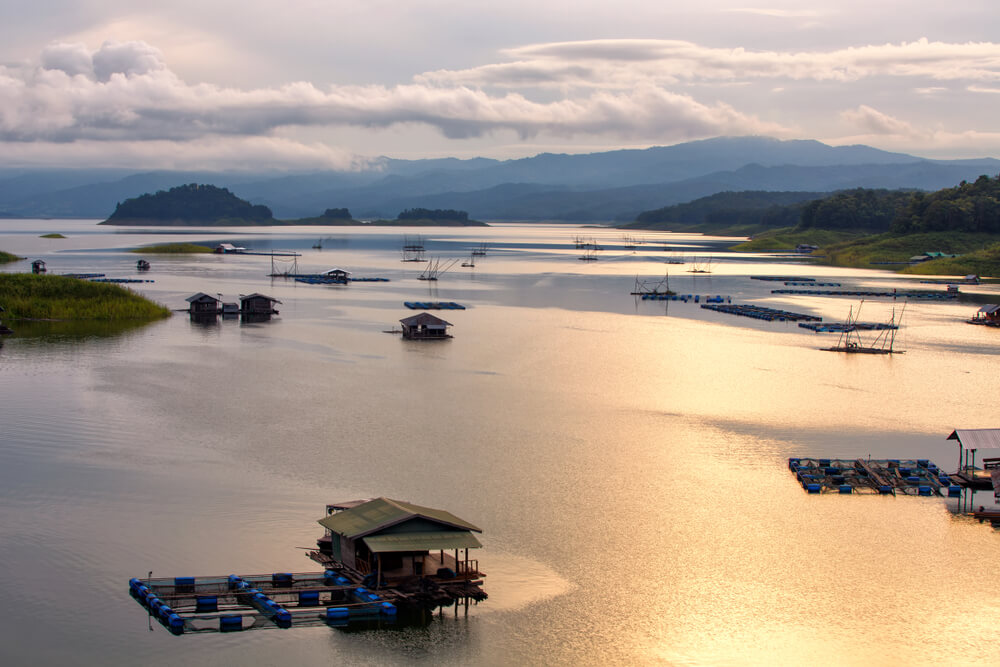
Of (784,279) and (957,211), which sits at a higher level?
(957,211)

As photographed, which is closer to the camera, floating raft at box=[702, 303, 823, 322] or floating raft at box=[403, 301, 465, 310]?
floating raft at box=[702, 303, 823, 322]

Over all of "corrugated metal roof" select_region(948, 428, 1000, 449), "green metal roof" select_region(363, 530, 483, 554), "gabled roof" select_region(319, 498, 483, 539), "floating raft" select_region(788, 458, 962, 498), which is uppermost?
"corrugated metal roof" select_region(948, 428, 1000, 449)

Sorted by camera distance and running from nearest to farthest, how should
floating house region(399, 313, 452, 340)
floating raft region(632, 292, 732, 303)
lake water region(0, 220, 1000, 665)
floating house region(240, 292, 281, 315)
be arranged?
lake water region(0, 220, 1000, 665) < floating house region(399, 313, 452, 340) < floating house region(240, 292, 281, 315) < floating raft region(632, 292, 732, 303)

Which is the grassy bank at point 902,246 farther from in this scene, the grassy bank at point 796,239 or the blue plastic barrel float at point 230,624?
the blue plastic barrel float at point 230,624

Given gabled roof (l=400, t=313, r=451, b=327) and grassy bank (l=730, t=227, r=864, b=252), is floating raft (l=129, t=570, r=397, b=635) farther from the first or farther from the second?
grassy bank (l=730, t=227, r=864, b=252)

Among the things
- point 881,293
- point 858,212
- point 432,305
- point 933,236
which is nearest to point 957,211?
point 933,236

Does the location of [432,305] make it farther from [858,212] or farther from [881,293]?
[858,212]

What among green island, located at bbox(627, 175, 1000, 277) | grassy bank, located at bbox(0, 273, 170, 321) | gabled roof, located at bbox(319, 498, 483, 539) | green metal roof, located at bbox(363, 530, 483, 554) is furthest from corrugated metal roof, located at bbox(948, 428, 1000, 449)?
green island, located at bbox(627, 175, 1000, 277)

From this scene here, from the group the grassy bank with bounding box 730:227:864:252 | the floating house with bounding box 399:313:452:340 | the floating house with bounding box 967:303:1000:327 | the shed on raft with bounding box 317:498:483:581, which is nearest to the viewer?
the shed on raft with bounding box 317:498:483:581
